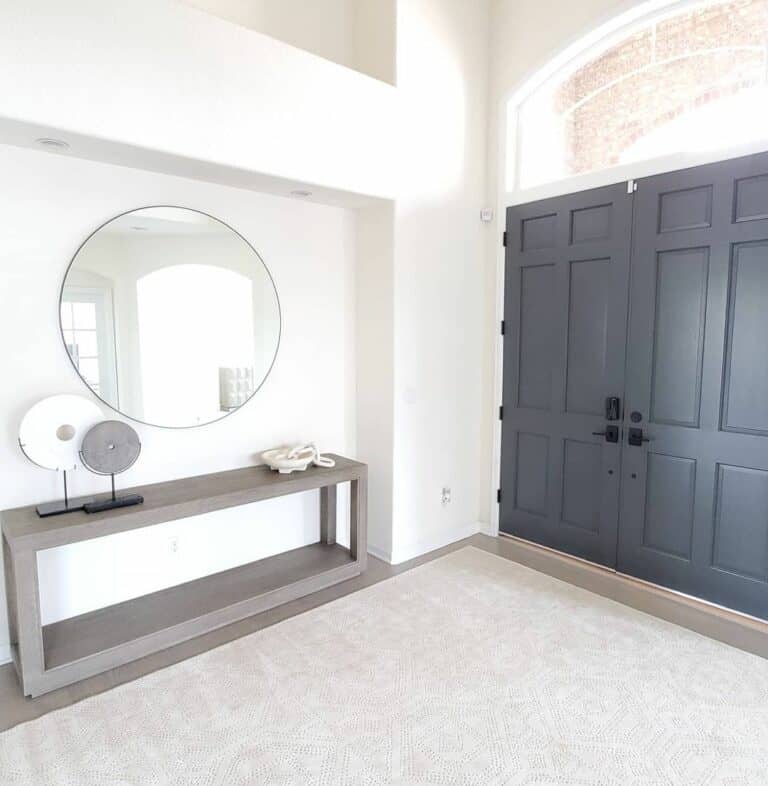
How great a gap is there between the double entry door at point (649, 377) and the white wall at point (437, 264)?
1.12ft

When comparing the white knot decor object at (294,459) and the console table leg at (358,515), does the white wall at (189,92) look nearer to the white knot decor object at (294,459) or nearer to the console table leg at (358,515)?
the white knot decor object at (294,459)

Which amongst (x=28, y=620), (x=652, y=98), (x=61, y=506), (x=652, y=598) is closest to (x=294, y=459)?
(x=61, y=506)

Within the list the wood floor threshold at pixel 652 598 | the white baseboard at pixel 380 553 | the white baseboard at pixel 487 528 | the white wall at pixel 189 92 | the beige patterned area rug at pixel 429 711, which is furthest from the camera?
the white baseboard at pixel 487 528

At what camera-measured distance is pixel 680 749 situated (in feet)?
6.61

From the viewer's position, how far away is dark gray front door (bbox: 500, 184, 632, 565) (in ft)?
11.1

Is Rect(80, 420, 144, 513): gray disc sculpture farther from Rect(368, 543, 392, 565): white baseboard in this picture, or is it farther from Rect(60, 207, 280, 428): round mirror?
Rect(368, 543, 392, 565): white baseboard

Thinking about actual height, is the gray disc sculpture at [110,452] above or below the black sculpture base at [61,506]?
above

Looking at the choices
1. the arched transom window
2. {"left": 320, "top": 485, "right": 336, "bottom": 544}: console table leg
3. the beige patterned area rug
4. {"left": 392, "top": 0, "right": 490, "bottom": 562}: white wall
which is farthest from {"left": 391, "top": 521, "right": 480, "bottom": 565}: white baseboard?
the arched transom window

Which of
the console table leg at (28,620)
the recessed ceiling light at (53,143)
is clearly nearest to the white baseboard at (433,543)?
the console table leg at (28,620)

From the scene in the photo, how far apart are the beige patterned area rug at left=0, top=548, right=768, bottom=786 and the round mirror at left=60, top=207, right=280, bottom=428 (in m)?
1.36

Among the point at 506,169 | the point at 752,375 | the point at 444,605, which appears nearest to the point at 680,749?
the point at 444,605

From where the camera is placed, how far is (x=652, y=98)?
322cm

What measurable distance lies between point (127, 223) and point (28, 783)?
237 centimetres

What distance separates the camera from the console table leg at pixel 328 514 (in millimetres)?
3688
